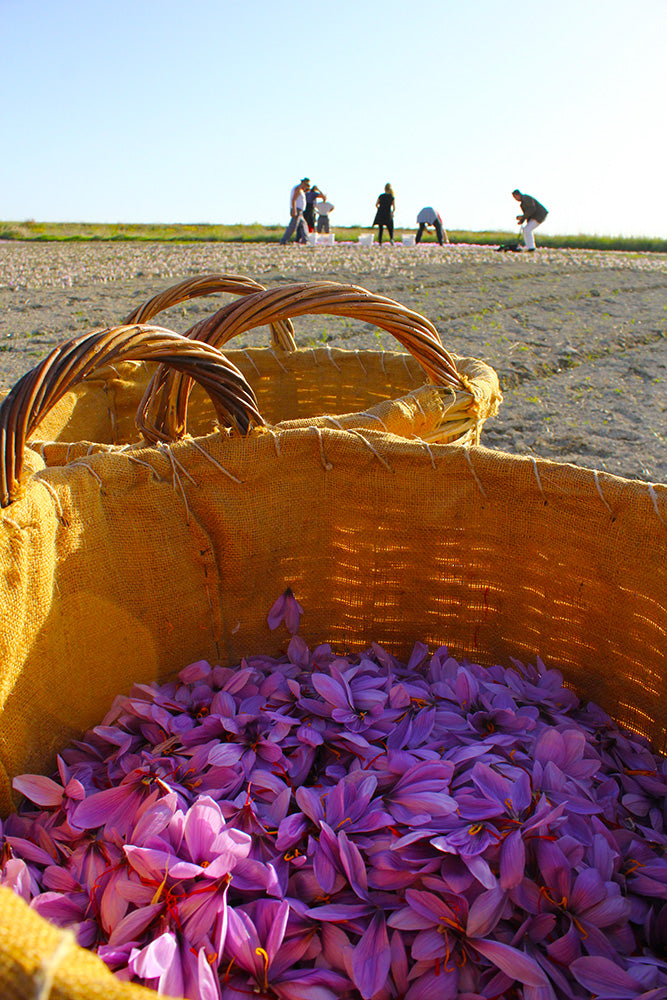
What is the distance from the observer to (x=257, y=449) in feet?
3.77

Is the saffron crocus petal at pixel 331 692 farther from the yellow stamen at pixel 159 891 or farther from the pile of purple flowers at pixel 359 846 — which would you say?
the yellow stamen at pixel 159 891

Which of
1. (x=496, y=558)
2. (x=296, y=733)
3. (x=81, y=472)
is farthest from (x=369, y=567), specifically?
(x=81, y=472)

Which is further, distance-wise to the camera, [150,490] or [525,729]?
Result: [150,490]

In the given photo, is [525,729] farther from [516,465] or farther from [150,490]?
[150,490]

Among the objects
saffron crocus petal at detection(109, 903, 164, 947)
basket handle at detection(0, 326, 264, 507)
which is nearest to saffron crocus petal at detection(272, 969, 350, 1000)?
saffron crocus petal at detection(109, 903, 164, 947)

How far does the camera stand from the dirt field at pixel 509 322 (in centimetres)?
280

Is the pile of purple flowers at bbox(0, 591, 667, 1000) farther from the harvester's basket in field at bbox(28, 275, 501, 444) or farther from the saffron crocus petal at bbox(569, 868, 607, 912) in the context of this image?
the harvester's basket in field at bbox(28, 275, 501, 444)

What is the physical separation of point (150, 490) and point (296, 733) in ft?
1.44

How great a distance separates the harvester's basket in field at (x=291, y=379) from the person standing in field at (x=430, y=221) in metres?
12.2

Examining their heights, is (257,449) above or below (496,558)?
above

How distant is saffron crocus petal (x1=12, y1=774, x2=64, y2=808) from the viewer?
0.89 metres

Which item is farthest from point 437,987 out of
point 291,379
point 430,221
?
point 430,221

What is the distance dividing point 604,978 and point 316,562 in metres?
0.74

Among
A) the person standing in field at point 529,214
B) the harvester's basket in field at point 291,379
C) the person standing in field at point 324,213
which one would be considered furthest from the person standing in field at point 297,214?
the harvester's basket in field at point 291,379
